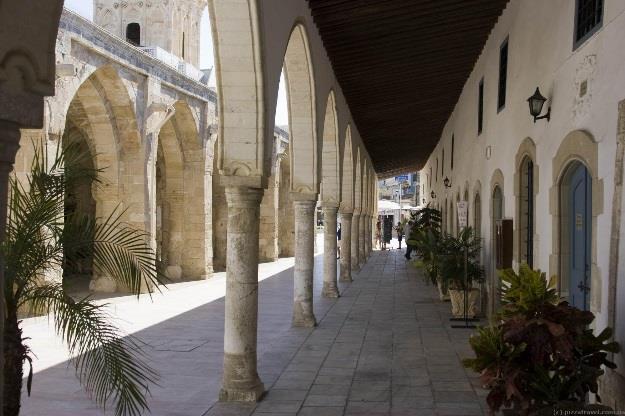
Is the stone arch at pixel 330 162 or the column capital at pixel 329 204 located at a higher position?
the stone arch at pixel 330 162

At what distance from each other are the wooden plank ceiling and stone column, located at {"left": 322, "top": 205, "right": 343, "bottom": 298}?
276cm

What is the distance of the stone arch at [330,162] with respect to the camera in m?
12.9

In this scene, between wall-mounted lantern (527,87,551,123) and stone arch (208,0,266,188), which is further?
wall-mounted lantern (527,87,551,123)

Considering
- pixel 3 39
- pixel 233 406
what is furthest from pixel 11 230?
pixel 233 406

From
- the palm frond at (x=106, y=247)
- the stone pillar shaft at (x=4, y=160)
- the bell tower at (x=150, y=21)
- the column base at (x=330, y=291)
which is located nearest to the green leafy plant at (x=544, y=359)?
the palm frond at (x=106, y=247)

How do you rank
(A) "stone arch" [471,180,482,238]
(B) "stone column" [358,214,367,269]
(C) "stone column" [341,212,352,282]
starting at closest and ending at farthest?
(A) "stone arch" [471,180,482,238]
(C) "stone column" [341,212,352,282]
(B) "stone column" [358,214,367,269]

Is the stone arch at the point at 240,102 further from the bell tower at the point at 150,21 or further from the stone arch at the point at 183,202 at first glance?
the bell tower at the point at 150,21

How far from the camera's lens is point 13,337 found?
345 centimetres

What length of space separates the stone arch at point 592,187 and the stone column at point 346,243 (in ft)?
32.7

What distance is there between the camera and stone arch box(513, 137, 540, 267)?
27.3ft

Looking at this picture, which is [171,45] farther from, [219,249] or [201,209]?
[201,209]

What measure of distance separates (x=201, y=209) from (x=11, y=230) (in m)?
13.1

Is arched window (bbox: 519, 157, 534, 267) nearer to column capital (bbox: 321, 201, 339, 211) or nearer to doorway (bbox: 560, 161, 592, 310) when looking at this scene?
doorway (bbox: 560, 161, 592, 310)

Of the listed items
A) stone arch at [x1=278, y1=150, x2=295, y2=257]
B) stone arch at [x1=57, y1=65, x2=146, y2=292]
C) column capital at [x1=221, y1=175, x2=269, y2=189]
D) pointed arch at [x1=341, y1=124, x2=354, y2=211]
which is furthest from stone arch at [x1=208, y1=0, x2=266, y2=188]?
stone arch at [x1=278, y1=150, x2=295, y2=257]
